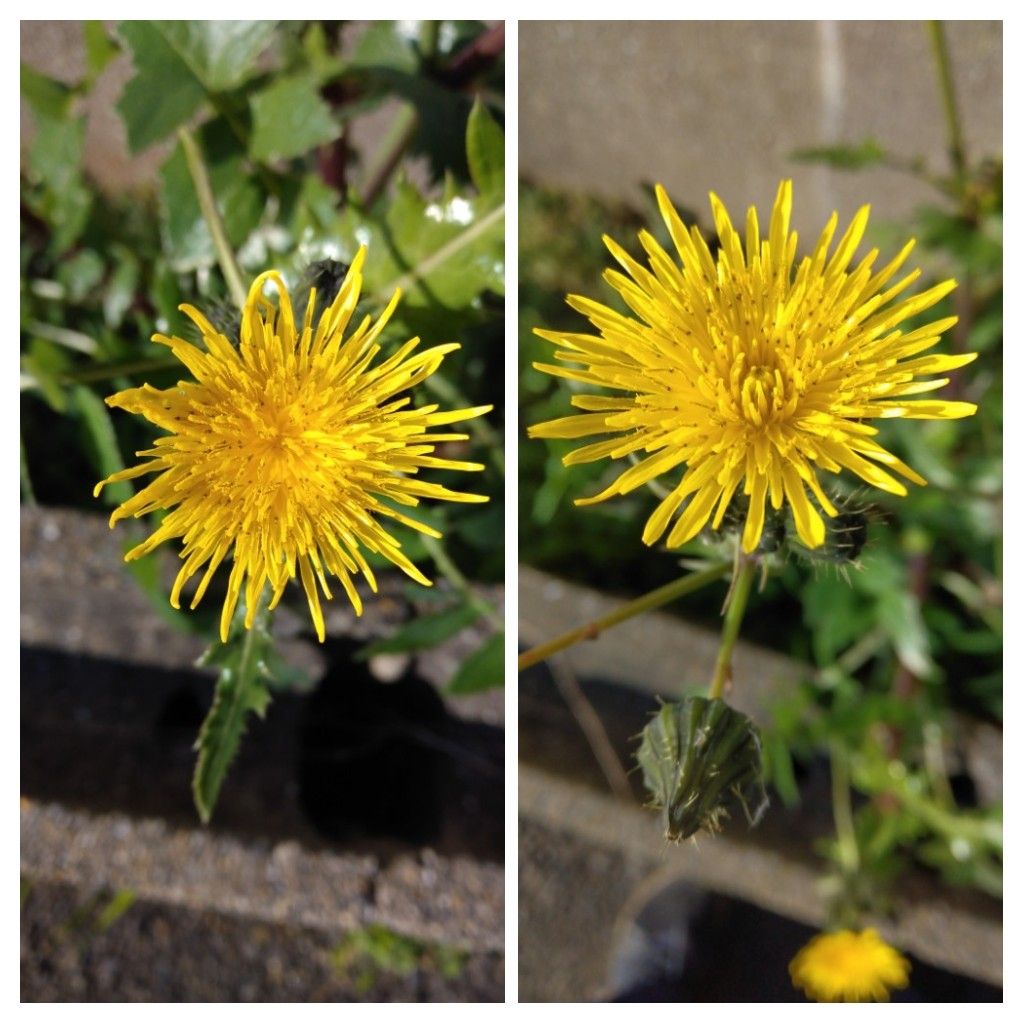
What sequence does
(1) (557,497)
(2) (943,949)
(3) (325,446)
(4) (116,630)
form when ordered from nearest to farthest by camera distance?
1. (3) (325,446)
2. (1) (557,497)
3. (2) (943,949)
4. (4) (116,630)

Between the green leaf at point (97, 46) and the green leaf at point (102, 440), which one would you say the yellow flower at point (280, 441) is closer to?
the green leaf at point (102, 440)

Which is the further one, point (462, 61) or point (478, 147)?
point (462, 61)

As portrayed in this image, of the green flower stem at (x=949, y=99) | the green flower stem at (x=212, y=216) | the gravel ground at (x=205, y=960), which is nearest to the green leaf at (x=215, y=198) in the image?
the green flower stem at (x=212, y=216)

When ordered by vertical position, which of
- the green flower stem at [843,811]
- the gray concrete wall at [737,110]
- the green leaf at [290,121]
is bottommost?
the green flower stem at [843,811]

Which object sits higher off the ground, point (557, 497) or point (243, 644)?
point (557, 497)

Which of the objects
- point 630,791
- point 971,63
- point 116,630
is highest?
point 971,63

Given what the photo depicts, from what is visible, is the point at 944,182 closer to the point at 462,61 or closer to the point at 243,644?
the point at 462,61

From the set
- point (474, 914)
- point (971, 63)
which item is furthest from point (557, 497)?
point (971, 63)

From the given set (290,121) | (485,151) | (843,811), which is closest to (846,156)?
(485,151)
